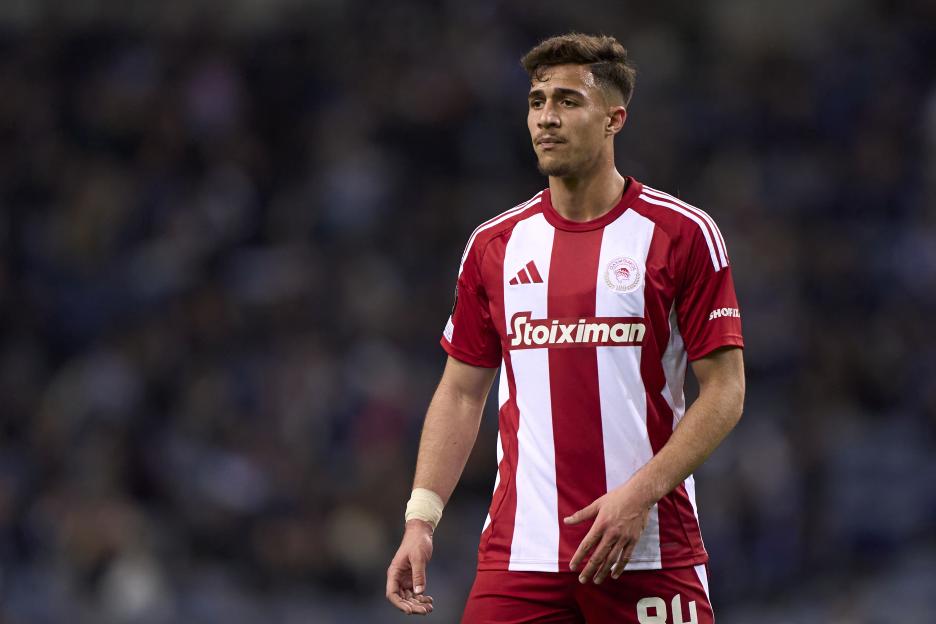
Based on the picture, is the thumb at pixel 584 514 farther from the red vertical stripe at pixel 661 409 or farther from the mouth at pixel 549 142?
the mouth at pixel 549 142

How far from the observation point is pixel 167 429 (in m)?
9.48

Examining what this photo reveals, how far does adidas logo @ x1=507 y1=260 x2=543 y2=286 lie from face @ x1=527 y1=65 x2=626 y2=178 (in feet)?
0.91

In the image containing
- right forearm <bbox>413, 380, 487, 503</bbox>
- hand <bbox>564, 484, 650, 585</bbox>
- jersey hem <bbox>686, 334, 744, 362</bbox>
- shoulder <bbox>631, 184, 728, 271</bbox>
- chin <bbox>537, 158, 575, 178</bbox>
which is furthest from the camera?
right forearm <bbox>413, 380, 487, 503</bbox>

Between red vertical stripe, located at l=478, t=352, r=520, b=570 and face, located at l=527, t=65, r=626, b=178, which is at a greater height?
face, located at l=527, t=65, r=626, b=178

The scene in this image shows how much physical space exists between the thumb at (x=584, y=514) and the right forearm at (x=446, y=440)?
61cm

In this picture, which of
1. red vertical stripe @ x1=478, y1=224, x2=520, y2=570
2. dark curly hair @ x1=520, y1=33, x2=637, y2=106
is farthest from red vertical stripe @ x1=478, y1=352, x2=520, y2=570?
dark curly hair @ x1=520, y1=33, x2=637, y2=106

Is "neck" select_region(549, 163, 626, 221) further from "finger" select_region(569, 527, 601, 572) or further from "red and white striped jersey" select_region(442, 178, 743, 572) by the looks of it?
"finger" select_region(569, 527, 601, 572)

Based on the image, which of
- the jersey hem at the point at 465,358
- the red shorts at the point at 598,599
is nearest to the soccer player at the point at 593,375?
the red shorts at the point at 598,599

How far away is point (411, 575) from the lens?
4188 mm

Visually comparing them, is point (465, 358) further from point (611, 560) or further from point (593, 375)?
point (611, 560)

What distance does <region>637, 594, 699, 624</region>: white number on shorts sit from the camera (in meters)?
4.02

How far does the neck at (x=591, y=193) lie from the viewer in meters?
4.29

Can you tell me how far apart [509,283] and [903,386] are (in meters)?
5.92

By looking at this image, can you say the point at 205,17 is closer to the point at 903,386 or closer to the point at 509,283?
the point at 903,386
